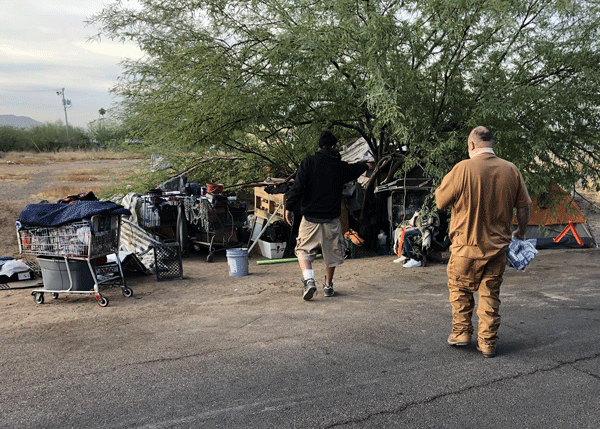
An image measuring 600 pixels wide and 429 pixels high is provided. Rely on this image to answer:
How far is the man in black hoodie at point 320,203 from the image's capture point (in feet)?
21.7

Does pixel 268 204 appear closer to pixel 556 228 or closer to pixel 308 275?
pixel 308 275

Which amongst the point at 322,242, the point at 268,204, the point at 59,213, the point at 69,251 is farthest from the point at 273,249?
the point at 59,213

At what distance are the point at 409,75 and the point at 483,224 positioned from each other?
4.10 meters

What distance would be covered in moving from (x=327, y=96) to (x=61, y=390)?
277 inches

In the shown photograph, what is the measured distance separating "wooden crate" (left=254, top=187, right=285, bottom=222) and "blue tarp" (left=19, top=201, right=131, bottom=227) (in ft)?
13.1

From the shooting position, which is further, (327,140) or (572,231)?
(572,231)

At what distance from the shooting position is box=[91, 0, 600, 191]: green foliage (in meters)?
7.94

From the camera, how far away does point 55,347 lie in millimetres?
4938

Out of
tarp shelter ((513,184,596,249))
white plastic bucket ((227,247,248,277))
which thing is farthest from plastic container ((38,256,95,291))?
tarp shelter ((513,184,596,249))

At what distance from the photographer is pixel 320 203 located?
263 inches

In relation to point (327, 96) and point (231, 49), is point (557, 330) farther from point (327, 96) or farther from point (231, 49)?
point (231, 49)

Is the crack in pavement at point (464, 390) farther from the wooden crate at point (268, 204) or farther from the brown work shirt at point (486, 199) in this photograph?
the wooden crate at point (268, 204)

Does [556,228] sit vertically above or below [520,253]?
below

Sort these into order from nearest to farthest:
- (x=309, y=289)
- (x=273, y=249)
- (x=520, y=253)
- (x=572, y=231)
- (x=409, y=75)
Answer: (x=520, y=253) → (x=309, y=289) → (x=409, y=75) → (x=273, y=249) → (x=572, y=231)
